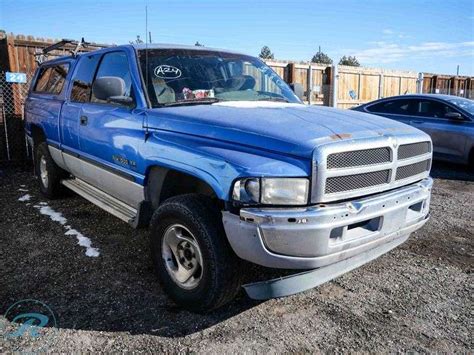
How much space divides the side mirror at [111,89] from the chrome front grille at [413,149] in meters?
2.27

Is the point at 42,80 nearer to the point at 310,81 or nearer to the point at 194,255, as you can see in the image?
the point at 194,255

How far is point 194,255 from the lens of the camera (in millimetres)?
3076

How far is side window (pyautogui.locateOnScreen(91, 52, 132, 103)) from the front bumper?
6.21 ft

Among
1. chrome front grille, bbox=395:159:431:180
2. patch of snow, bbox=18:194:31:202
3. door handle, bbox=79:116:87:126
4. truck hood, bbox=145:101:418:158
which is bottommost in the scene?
patch of snow, bbox=18:194:31:202

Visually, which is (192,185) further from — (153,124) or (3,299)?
(3,299)

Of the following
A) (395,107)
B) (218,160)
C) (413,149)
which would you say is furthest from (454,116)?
(218,160)

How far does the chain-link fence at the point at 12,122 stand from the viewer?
875cm

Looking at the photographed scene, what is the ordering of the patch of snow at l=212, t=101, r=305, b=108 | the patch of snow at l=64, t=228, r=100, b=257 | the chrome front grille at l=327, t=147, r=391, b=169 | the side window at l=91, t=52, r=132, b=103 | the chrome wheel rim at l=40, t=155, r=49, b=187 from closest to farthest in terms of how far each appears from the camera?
the chrome front grille at l=327, t=147, r=391, b=169 → the patch of snow at l=212, t=101, r=305, b=108 → the side window at l=91, t=52, r=132, b=103 → the patch of snow at l=64, t=228, r=100, b=257 → the chrome wheel rim at l=40, t=155, r=49, b=187

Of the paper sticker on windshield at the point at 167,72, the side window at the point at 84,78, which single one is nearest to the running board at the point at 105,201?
the side window at the point at 84,78

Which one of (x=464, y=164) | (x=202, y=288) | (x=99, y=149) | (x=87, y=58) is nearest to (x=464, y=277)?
(x=202, y=288)

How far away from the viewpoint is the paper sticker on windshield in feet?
12.4

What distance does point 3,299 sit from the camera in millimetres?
3326

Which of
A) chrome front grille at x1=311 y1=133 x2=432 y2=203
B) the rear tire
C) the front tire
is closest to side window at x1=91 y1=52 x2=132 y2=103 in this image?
the front tire

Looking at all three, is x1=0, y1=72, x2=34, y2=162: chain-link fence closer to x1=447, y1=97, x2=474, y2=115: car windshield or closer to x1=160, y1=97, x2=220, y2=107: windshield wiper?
x1=160, y1=97, x2=220, y2=107: windshield wiper
